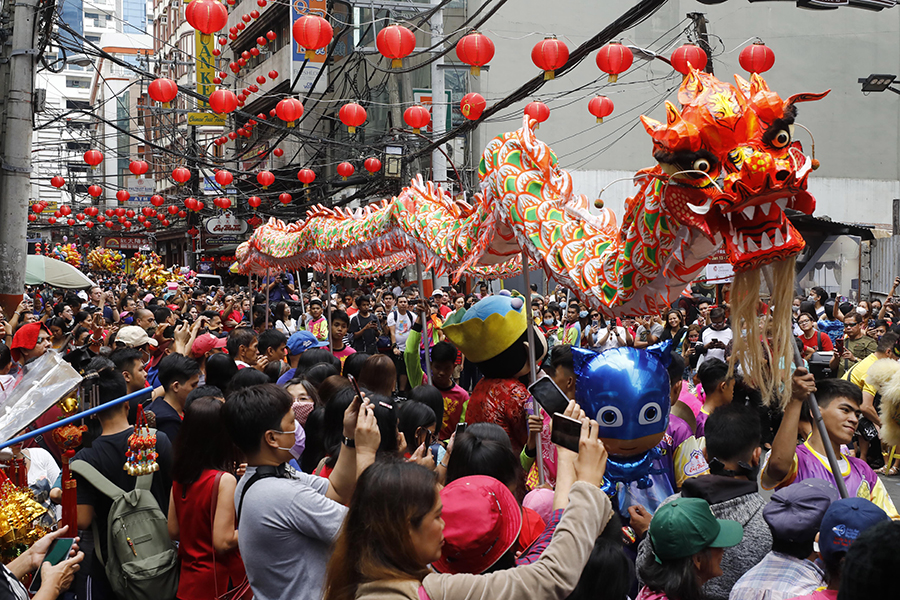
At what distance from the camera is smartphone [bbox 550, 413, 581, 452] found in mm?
2572

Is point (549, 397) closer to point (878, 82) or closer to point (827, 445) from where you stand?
point (827, 445)

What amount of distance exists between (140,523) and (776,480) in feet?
8.72

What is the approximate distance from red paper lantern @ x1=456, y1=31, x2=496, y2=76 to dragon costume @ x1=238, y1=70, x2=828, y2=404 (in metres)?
3.94

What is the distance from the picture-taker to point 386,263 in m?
11.0

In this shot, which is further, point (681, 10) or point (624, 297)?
point (681, 10)

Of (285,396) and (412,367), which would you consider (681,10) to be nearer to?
(412,367)

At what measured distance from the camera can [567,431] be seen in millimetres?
2596

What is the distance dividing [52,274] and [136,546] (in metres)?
14.3

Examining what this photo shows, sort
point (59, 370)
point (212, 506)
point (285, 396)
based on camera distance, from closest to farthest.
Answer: point (59, 370), point (285, 396), point (212, 506)

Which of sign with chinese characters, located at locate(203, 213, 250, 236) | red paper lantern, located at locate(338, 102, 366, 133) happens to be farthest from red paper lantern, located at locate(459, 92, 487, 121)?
sign with chinese characters, located at locate(203, 213, 250, 236)

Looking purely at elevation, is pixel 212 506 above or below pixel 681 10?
below

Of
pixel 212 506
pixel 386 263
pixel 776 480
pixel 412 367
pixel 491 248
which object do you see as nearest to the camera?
pixel 212 506

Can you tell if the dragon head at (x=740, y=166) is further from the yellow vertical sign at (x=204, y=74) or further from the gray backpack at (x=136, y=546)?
the yellow vertical sign at (x=204, y=74)

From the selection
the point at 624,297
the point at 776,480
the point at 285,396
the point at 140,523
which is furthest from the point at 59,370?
the point at 776,480
